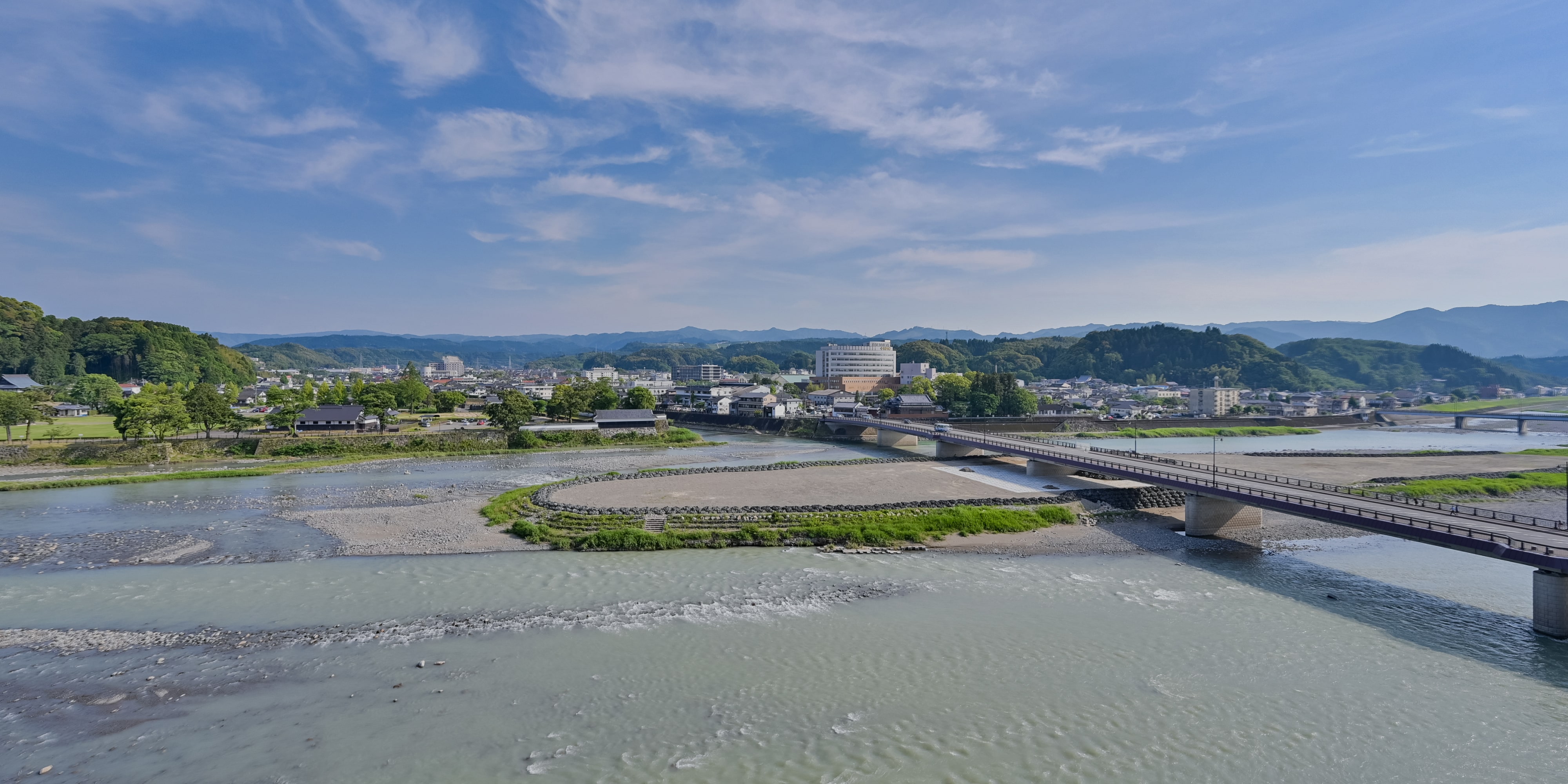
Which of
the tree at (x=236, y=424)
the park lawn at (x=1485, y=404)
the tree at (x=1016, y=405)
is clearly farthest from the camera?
the park lawn at (x=1485, y=404)

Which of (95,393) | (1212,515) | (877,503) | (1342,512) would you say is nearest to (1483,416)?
(1212,515)

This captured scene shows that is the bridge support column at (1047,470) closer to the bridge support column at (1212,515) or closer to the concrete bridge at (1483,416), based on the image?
the bridge support column at (1212,515)

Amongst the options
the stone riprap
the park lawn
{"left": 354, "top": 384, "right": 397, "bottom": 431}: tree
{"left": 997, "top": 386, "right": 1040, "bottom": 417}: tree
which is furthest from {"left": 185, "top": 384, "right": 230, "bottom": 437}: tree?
the park lawn

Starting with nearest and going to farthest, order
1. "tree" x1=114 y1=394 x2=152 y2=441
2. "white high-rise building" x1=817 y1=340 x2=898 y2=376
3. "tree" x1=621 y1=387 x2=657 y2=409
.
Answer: "tree" x1=114 y1=394 x2=152 y2=441
"tree" x1=621 y1=387 x2=657 y2=409
"white high-rise building" x1=817 y1=340 x2=898 y2=376

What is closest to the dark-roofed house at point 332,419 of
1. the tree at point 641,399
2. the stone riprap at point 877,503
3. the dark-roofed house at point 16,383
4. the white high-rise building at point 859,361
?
the tree at point 641,399

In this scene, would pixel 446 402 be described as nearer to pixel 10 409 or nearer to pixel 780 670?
pixel 10 409

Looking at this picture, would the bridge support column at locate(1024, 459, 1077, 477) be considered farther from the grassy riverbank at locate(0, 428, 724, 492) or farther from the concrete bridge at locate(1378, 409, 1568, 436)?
the concrete bridge at locate(1378, 409, 1568, 436)
